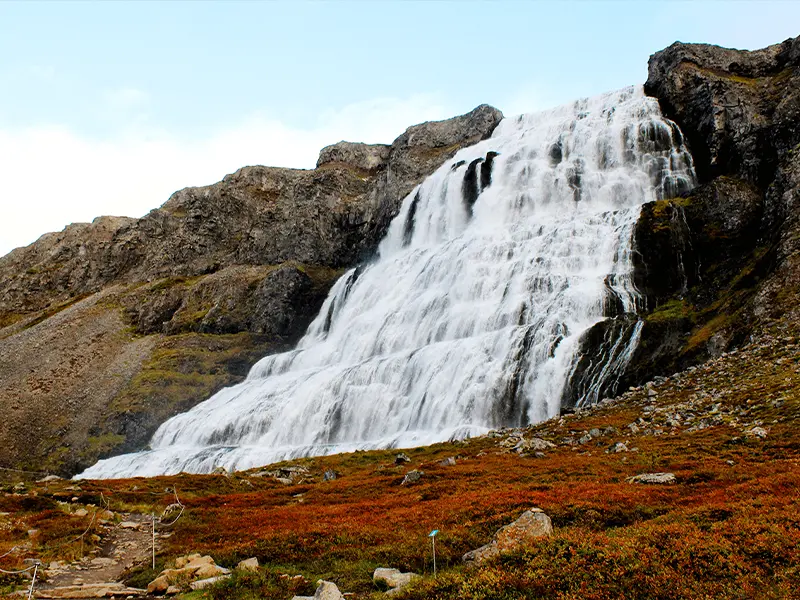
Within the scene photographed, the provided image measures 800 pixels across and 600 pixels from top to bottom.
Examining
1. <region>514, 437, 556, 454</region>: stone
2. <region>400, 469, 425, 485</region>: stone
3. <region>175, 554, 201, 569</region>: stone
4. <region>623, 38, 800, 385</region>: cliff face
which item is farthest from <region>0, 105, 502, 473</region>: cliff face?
<region>175, 554, 201, 569</region>: stone

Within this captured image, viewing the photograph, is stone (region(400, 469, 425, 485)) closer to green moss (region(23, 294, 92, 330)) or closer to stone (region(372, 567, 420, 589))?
stone (region(372, 567, 420, 589))

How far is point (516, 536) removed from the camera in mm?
11398

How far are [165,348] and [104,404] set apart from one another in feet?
46.8

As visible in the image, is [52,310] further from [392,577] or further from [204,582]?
[392,577]

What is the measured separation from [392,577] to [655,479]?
10556mm

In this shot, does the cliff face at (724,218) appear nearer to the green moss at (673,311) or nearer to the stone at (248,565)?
the green moss at (673,311)

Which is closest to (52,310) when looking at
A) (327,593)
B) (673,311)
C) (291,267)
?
(291,267)

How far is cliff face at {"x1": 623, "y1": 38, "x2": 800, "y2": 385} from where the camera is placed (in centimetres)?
3794

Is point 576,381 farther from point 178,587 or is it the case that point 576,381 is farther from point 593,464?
point 178,587

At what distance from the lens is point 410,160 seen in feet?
366

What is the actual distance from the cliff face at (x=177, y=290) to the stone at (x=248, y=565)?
196ft

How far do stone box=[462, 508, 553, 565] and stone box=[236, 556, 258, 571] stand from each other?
194 inches

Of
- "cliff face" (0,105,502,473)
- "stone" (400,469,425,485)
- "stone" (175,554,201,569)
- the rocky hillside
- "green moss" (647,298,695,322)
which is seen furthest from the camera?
"cliff face" (0,105,502,473)

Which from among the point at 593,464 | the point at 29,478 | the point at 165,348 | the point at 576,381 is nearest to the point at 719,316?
the point at 576,381
